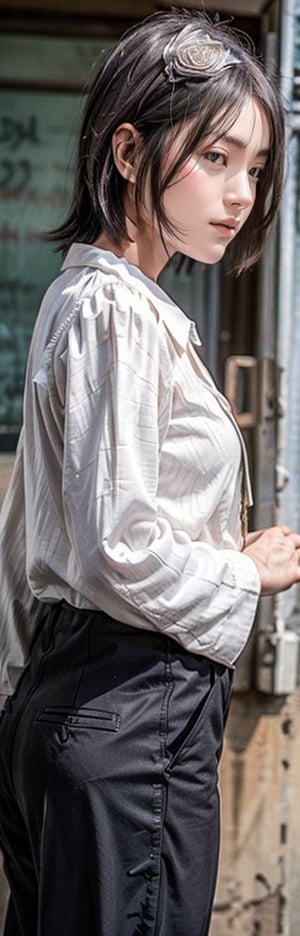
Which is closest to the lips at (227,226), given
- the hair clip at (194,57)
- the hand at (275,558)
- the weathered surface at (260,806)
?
the hair clip at (194,57)

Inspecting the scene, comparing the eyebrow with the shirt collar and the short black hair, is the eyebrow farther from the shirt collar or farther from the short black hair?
the shirt collar

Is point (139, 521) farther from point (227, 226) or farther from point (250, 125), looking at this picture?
point (250, 125)

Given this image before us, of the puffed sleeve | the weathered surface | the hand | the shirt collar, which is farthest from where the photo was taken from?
the weathered surface

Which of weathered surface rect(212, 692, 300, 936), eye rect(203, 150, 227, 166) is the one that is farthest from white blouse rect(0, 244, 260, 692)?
weathered surface rect(212, 692, 300, 936)

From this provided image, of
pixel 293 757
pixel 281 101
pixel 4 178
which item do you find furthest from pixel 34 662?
pixel 4 178

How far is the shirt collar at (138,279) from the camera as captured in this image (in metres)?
2.09

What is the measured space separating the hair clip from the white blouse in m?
0.30

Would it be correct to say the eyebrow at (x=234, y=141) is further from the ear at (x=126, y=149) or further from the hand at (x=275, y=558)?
the hand at (x=275, y=558)

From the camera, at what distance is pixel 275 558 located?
2.22 metres

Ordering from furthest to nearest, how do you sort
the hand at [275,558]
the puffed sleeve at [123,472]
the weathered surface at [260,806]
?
1. the weathered surface at [260,806]
2. the hand at [275,558]
3. the puffed sleeve at [123,472]

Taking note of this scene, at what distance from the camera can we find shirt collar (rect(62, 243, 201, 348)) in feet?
6.85

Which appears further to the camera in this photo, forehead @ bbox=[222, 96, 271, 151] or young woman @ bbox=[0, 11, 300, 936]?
forehead @ bbox=[222, 96, 271, 151]

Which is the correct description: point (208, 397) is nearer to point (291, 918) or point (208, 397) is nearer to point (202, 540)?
point (202, 540)

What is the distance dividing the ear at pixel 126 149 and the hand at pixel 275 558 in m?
0.62
